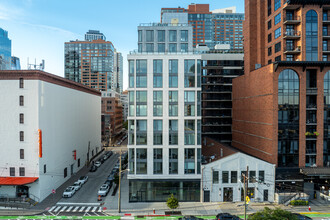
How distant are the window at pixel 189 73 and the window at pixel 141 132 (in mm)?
9407

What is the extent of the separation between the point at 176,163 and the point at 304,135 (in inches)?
874

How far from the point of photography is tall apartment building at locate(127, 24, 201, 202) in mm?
38594

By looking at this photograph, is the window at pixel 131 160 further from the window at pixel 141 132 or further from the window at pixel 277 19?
the window at pixel 277 19

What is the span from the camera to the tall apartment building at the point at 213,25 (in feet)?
563

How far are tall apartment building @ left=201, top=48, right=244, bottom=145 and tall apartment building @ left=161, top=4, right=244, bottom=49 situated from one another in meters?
108

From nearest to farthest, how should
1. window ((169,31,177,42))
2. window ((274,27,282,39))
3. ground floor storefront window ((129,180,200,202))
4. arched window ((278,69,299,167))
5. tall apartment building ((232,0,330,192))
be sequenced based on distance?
ground floor storefront window ((129,180,200,202)) < tall apartment building ((232,0,330,192)) < arched window ((278,69,299,167)) < window ((169,31,177,42)) < window ((274,27,282,39))

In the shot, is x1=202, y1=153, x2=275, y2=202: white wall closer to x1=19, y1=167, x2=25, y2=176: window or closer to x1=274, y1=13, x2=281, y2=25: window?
x1=274, y1=13, x2=281, y2=25: window

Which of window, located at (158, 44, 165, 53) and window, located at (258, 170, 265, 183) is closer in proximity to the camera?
window, located at (258, 170, 265, 183)

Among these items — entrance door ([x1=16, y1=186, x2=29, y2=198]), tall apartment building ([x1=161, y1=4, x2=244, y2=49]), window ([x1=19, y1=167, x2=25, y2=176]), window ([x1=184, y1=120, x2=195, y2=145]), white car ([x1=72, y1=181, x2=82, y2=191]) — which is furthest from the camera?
tall apartment building ([x1=161, y1=4, x2=244, y2=49])

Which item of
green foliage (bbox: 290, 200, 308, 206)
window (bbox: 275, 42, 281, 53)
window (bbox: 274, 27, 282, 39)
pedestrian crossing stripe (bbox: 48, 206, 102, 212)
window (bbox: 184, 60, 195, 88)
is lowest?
pedestrian crossing stripe (bbox: 48, 206, 102, 212)

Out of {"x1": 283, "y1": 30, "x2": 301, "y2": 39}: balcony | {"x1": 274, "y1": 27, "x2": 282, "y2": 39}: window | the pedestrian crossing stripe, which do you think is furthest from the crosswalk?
{"x1": 274, "y1": 27, "x2": 282, "y2": 39}: window

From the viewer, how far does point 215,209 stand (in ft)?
115

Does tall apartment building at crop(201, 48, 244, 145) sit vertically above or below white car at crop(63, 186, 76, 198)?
above

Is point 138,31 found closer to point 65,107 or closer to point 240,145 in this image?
point 65,107
